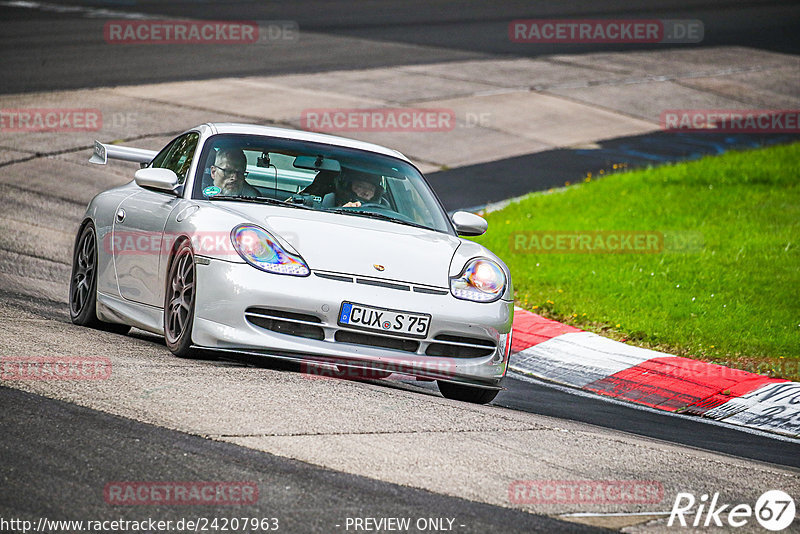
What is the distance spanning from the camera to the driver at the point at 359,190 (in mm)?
7238

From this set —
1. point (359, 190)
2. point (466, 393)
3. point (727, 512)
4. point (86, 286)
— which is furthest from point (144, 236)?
point (727, 512)

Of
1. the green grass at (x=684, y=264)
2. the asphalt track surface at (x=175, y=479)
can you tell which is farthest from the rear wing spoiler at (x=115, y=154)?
the green grass at (x=684, y=264)

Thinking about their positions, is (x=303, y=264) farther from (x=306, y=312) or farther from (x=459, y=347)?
(x=459, y=347)

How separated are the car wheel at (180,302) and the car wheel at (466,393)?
161cm

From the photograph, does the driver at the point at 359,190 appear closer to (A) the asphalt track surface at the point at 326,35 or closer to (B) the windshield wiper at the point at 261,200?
(B) the windshield wiper at the point at 261,200

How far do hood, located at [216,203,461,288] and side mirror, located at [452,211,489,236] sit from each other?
24.7 inches

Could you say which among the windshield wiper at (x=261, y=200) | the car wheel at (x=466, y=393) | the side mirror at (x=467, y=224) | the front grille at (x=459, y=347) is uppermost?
the windshield wiper at (x=261, y=200)

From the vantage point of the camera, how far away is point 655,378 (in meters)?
8.24

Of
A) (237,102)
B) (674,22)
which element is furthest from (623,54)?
(237,102)

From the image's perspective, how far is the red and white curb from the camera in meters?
7.66

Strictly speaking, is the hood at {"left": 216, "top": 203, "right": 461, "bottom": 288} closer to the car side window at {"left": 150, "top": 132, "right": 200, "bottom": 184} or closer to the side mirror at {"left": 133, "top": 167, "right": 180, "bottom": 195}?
the side mirror at {"left": 133, "top": 167, "right": 180, "bottom": 195}

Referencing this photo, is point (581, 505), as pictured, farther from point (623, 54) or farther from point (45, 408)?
point (623, 54)

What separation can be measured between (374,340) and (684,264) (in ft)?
18.5

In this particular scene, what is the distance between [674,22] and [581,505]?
27720 millimetres
